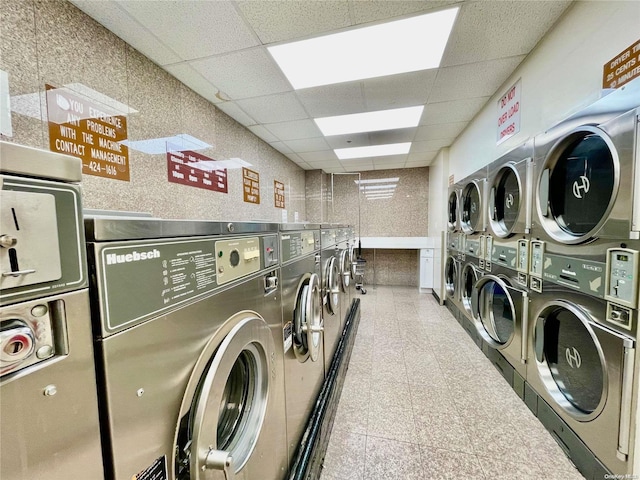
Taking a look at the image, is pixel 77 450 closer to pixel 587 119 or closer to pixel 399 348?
pixel 587 119

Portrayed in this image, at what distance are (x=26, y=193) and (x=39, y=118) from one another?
4.76 feet

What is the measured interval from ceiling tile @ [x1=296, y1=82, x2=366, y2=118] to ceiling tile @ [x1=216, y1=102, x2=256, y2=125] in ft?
2.18

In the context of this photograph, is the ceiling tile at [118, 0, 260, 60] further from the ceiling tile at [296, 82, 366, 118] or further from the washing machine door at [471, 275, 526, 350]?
the washing machine door at [471, 275, 526, 350]

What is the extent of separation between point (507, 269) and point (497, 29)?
5.40ft

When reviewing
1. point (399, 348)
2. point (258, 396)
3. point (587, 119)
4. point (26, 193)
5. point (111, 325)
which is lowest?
point (399, 348)

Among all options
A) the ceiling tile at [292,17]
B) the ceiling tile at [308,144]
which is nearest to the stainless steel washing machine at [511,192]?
the ceiling tile at [292,17]

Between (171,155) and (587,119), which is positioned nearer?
(587,119)

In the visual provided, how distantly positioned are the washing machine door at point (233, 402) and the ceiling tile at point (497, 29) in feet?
6.68

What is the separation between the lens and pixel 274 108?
260cm

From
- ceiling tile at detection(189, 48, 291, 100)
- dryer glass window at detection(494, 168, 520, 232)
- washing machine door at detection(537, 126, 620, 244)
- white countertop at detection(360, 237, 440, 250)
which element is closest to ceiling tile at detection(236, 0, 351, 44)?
ceiling tile at detection(189, 48, 291, 100)

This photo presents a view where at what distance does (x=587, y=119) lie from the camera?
1.23 metres

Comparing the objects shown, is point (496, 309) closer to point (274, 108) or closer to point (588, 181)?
point (588, 181)

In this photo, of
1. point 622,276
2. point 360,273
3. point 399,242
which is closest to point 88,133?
point 622,276

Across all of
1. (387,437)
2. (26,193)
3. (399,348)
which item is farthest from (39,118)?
(399,348)
